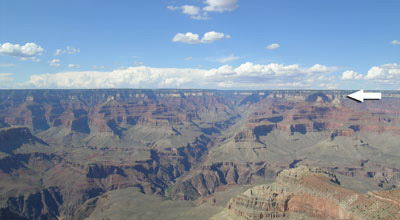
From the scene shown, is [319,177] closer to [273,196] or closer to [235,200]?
[273,196]

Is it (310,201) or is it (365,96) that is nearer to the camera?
(365,96)

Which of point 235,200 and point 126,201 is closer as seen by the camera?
point 235,200

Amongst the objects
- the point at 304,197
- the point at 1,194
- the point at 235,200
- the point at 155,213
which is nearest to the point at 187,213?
the point at 155,213

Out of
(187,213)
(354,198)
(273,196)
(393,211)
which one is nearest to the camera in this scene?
(393,211)

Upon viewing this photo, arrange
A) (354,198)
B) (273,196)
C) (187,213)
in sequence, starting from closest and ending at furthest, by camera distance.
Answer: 1. (354,198)
2. (273,196)
3. (187,213)

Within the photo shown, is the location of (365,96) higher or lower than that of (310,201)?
higher

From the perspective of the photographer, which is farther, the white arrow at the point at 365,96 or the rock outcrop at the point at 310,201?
the rock outcrop at the point at 310,201

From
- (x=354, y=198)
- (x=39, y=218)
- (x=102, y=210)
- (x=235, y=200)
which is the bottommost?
(x=39, y=218)

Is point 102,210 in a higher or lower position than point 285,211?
lower

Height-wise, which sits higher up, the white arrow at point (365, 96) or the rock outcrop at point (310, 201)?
the white arrow at point (365, 96)

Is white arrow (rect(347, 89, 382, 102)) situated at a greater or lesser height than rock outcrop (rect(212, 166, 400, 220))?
greater

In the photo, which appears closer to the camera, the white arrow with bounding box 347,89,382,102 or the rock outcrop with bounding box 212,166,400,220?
the white arrow with bounding box 347,89,382,102
